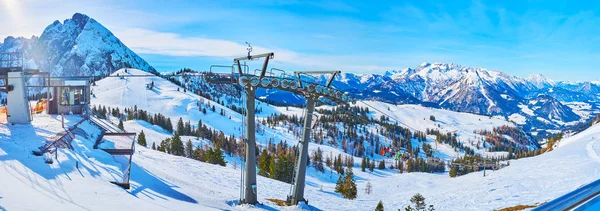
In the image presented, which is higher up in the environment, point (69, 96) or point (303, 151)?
point (69, 96)

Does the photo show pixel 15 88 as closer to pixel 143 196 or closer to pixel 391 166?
pixel 143 196

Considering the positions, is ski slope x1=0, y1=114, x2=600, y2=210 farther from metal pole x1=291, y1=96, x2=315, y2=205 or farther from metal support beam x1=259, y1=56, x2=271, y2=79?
metal support beam x1=259, y1=56, x2=271, y2=79

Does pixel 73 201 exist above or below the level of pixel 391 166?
above

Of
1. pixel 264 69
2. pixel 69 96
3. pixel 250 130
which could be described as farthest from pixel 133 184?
pixel 69 96

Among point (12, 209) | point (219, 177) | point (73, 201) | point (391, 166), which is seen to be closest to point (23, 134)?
point (73, 201)

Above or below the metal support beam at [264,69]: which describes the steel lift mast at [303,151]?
below

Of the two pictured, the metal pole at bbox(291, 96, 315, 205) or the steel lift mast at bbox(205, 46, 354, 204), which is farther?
the metal pole at bbox(291, 96, 315, 205)

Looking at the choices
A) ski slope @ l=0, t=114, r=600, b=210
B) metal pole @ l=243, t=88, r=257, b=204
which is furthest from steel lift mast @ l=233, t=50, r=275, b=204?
ski slope @ l=0, t=114, r=600, b=210

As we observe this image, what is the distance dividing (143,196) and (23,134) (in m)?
10.6

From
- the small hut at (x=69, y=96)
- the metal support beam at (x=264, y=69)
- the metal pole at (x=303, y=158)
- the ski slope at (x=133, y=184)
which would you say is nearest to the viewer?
the ski slope at (x=133, y=184)

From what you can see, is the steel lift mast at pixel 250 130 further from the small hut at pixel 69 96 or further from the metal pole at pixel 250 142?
the small hut at pixel 69 96

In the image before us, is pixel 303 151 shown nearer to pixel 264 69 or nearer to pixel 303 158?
pixel 303 158

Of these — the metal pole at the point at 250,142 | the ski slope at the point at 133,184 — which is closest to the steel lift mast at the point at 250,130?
the metal pole at the point at 250,142

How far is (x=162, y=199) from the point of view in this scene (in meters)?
20.6
